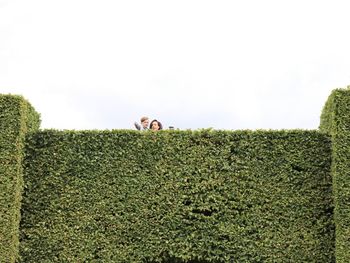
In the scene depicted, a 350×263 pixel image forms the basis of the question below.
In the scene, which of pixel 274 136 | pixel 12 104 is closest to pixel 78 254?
pixel 12 104

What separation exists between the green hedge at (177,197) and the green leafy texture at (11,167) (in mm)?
329

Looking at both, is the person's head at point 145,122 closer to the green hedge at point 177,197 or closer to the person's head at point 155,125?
the person's head at point 155,125

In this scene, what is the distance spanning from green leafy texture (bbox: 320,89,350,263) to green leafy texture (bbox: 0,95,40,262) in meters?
5.55

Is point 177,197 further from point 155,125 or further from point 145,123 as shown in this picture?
point 145,123

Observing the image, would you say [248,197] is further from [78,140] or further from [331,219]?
[78,140]

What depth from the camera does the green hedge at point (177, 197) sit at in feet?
41.6

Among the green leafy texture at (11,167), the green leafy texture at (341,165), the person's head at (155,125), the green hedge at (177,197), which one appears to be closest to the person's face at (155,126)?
the person's head at (155,125)

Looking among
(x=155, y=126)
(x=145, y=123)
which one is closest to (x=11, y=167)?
(x=155, y=126)

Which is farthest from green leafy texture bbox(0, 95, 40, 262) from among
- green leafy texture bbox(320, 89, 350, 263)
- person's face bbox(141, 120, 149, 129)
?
green leafy texture bbox(320, 89, 350, 263)

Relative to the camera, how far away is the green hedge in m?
12.7

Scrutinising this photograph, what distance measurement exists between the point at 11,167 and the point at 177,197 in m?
2.98

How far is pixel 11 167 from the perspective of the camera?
12.6 metres

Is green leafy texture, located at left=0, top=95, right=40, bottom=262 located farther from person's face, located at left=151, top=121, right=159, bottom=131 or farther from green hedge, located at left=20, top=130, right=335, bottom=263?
person's face, located at left=151, top=121, right=159, bottom=131

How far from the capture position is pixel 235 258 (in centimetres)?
1262
